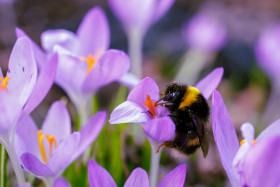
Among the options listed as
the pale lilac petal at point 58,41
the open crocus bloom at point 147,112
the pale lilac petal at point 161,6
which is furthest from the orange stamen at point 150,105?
the pale lilac petal at point 161,6

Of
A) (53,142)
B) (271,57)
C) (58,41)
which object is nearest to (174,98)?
(53,142)

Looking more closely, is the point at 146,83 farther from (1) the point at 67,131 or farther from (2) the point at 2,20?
(2) the point at 2,20

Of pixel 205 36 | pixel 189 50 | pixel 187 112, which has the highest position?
pixel 187 112

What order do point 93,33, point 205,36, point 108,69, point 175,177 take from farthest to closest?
point 205,36 < point 93,33 < point 108,69 < point 175,177

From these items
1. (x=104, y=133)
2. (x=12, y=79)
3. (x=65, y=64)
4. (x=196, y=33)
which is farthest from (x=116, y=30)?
(x=12, y=79)

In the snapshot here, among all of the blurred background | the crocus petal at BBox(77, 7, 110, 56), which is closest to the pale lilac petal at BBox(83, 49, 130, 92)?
the crocus petal at BBox(77, 7, 110, 56)

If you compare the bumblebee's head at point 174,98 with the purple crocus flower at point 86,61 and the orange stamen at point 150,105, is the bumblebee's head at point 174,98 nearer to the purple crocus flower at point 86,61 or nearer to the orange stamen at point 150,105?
the orange stamen at point 150,105

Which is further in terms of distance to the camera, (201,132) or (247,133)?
(201,132)

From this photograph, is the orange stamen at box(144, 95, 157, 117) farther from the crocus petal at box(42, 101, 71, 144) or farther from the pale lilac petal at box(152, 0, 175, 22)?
the pale lilac petal at box(152, 0, 175, 22)

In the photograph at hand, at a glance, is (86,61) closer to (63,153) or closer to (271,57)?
(63,153)
